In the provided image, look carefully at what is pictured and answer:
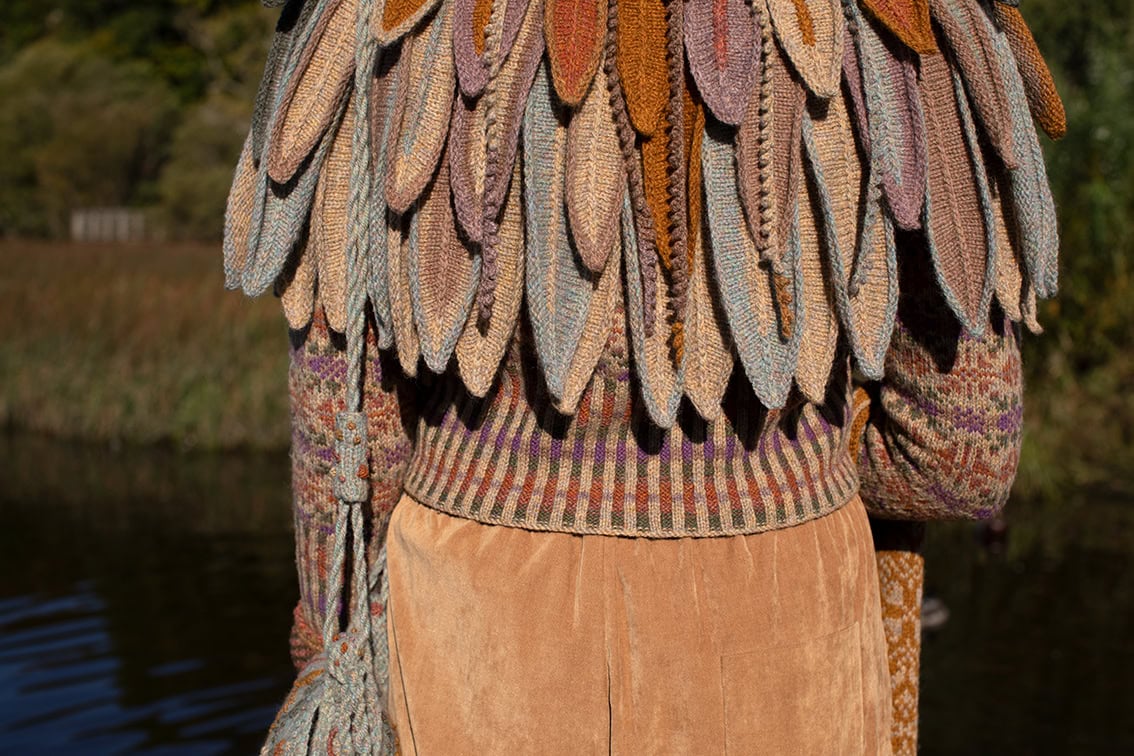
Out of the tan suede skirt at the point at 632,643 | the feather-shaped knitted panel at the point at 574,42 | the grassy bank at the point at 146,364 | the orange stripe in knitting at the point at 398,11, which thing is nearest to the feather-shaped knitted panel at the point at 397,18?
the orange stripe in knitting at the point at 398,11

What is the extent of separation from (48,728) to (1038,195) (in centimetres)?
298

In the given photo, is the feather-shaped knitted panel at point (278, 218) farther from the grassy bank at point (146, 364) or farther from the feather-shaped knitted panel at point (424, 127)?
the grassy bank at point (146, 364)

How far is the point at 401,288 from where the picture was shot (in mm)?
1160

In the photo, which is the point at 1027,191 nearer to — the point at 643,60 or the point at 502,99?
the point at 643,60

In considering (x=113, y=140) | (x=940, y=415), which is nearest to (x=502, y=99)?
(x=940, y=415)

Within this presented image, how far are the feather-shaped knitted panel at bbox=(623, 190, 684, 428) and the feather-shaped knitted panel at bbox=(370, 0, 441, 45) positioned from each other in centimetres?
24

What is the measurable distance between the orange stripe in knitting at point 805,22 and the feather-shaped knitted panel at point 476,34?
0.71 feet

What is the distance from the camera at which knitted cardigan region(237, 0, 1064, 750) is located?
1.08m

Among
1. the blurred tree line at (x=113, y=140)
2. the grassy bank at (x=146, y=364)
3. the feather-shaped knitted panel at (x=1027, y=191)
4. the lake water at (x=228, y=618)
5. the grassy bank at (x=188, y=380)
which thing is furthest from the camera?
the blurred tree line at (x=113, y=140)

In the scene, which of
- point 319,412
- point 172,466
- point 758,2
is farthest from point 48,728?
point 172,466

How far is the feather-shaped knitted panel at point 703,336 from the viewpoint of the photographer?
1.10 meters

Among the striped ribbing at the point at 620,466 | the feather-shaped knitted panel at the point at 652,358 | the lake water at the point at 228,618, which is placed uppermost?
the feather-shaped knitted panel at the point at 652,358

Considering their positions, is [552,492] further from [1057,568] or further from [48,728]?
[1057,568]

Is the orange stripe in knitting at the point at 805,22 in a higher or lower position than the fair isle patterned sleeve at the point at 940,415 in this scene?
higher
